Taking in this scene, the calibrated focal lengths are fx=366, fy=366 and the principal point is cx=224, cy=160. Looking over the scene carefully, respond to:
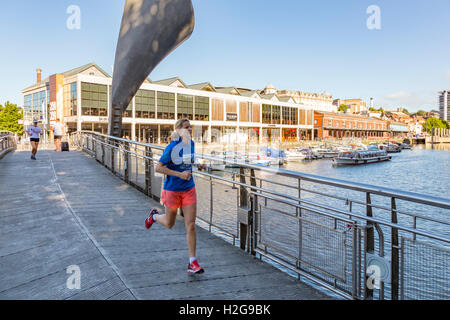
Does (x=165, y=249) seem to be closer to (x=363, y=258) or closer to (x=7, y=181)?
(x=363, y=258)

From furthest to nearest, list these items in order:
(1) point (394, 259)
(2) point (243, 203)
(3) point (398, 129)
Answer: (3) point (398, 129) < (2) point (243, 203) < (1) point (394, 259)

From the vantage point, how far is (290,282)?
385cm

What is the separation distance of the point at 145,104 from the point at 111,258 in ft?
182

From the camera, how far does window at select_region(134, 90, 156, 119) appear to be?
186 feet

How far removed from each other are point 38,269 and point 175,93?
60333 mm

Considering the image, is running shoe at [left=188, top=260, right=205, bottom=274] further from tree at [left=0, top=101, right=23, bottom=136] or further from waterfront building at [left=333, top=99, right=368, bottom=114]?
waterfront building at [left=333, top=99, right=368, bottom=114]

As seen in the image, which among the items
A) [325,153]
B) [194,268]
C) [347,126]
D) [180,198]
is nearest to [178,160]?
[180,198]

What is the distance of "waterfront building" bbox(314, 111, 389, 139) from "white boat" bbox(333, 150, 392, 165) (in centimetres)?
3728

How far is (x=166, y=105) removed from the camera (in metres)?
61.3

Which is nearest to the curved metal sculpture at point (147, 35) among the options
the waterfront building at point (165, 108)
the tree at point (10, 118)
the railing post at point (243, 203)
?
the railing post at point (243, 203)

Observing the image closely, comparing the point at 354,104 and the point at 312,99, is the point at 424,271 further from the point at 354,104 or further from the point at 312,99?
the point at 354,104

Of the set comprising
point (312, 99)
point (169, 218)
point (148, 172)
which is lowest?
point (169, 218)

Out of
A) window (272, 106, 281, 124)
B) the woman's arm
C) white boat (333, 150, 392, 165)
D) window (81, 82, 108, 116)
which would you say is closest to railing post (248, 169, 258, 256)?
the woman's arm

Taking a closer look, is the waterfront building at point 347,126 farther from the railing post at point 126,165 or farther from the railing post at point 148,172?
the railing post at point 148,172
